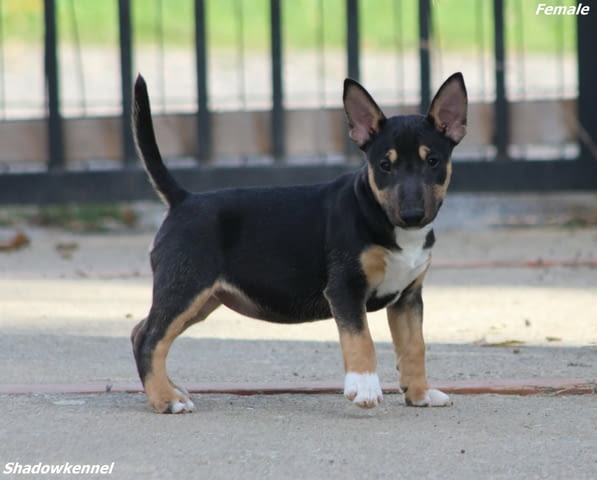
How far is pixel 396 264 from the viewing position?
5555 mm

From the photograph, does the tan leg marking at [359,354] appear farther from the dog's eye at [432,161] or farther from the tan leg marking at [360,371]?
the dog's eye at [432,161]

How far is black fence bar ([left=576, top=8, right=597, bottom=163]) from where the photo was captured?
12.1m

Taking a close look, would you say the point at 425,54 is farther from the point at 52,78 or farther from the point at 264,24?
the point at 264,24

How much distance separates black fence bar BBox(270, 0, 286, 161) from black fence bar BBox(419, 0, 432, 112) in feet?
4.09

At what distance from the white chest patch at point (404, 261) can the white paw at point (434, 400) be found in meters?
0.46

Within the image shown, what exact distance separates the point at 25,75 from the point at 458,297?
10854mm

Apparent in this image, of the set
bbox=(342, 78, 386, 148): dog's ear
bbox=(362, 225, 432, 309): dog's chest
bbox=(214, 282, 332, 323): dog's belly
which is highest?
bbox=(342, 78, 386, 148): dog's ear

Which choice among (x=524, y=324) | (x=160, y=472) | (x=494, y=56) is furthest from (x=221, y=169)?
(x=160, y=472)

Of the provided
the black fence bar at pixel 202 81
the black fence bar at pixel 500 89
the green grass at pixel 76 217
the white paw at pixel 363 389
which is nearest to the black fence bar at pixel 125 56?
the black fence bar at pixel 202 81

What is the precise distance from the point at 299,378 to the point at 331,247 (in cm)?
97

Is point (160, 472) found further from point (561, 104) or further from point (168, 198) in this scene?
point (561, 104)

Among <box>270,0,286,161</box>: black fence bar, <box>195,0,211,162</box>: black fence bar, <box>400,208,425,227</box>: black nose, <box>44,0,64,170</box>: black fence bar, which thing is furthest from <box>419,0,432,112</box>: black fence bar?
<box>400,208,425,227</box>: black nose

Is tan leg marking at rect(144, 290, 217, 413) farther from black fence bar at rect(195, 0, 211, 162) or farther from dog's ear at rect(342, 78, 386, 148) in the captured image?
black fence bar at rect(195, 0, 211, 162)

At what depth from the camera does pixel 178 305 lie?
5648mm
